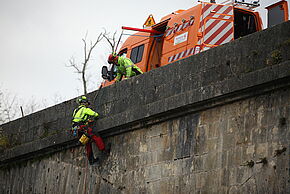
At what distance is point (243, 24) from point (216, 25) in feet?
4.08

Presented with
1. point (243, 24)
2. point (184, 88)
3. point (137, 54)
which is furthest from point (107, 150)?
point (243, 24)

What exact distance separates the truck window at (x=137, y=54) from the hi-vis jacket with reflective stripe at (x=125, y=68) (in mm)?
1236

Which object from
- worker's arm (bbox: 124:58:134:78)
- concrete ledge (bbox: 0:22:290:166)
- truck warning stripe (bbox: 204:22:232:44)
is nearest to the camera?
concrete ledge (bbox: 0:22:290:166)

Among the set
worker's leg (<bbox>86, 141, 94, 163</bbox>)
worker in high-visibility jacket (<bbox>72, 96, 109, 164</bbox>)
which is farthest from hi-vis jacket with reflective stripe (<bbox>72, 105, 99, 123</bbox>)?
worker's leg (<bbox>86, 141, 94, 163</bbox>)

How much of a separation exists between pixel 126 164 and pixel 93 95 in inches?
88.8

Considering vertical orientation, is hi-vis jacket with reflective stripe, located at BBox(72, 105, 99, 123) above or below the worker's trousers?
above

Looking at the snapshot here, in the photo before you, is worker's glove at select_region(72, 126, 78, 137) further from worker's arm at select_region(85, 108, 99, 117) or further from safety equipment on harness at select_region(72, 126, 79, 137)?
worker's arm at select_region(85, 108, 99, 117)

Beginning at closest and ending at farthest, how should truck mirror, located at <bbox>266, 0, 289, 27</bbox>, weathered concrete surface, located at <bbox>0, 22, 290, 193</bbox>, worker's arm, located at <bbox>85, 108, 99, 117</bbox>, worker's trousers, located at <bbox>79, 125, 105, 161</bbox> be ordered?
1. weathered concrete surface, located at <bbox>0, 22, 290, 193</bbox>
2. truck mirror, located at <bbox>266, 0, 289, 27</bbox>
3. worker's trousers, located at <bbox>79, 125, 105, 161</bbox>
4. worker's arm, located at <bbox>85, 108, 99, 117</bbox>

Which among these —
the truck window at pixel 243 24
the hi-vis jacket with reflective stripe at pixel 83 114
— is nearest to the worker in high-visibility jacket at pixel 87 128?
the hi-vis jacket with reflective stripe at pixel 83 114

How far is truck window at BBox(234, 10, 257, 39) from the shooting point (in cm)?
1587

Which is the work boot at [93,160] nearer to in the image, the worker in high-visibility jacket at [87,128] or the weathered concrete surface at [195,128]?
the worker in high-visibility jacket at [87,128]

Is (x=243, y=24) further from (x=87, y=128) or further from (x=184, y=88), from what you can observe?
(x=87, y=128)

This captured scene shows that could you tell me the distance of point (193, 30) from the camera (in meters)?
15.0

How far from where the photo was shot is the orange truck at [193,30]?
14820mm
